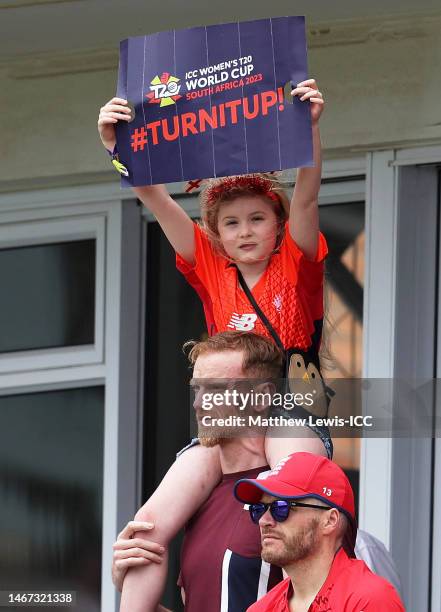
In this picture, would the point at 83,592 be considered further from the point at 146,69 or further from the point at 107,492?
the point at 146,69

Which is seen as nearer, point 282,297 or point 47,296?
point 282,297

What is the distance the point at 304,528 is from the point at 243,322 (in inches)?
33.7

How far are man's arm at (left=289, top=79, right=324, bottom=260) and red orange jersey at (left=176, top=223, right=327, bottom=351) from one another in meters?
0.04

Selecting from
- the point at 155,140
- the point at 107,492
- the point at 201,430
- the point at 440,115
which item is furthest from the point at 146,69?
the point at 107,492

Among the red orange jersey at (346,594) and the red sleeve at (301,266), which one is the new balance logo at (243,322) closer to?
the red sleeve at (301,266)

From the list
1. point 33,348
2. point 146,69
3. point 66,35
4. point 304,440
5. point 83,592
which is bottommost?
point 83,592

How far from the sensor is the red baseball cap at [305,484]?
15.0ft

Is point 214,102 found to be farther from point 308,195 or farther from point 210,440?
point 210,440

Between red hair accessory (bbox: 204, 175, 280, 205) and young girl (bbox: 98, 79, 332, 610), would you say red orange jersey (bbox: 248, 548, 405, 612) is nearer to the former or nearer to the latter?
young girl (bbox: 98, 79, 332, 610)

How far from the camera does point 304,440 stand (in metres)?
5.02

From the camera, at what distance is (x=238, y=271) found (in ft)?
17.5

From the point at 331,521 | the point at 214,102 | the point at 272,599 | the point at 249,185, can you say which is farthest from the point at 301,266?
the point at 272,599

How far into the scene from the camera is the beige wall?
685cm

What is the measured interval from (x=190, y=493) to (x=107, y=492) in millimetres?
2357
